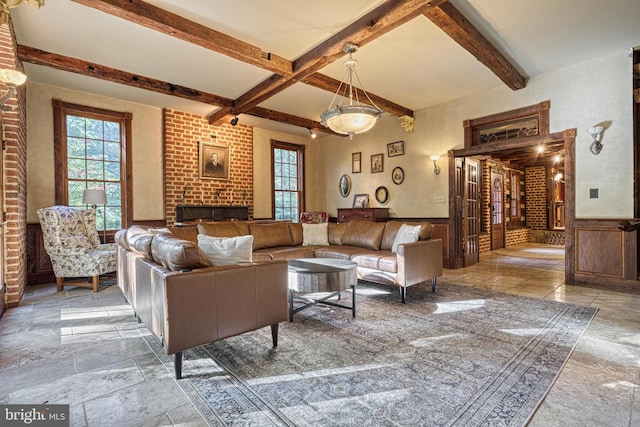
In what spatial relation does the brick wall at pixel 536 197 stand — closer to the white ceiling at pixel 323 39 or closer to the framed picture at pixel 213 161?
the white ceiling at pixel 323 39

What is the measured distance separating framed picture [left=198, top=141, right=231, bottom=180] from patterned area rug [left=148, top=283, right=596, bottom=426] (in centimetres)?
409

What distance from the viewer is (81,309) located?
3.33 meters

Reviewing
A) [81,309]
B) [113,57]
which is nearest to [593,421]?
[81,309]

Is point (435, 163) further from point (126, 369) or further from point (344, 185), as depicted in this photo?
point (126, 369)

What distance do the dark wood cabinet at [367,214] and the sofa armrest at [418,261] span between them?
2.21m

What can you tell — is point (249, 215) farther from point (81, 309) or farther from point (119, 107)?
point (81, 309)

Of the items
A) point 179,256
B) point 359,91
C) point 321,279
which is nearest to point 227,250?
point 179,256

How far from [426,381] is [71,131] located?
5.92 m

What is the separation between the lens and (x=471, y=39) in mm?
3254

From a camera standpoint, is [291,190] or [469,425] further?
[291,190]

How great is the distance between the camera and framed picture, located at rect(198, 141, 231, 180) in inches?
240

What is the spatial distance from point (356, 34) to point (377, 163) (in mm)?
3744

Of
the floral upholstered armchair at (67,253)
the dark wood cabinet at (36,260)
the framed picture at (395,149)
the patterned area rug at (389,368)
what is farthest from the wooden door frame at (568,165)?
the dark wood cabinet at (36,260)

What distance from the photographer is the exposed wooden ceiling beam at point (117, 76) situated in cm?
366
